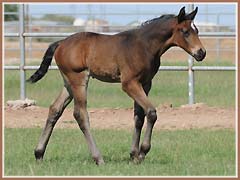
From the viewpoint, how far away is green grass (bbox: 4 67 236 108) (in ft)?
57.8

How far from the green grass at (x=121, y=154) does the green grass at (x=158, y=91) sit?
453 centimetres

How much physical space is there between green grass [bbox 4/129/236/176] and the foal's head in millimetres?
1321

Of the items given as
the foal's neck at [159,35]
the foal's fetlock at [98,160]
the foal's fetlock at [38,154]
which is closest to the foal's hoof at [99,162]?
the foal's fetlock at [98,160]

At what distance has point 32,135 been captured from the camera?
12.2 m

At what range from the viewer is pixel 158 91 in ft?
63.3

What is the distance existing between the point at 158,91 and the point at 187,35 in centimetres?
995

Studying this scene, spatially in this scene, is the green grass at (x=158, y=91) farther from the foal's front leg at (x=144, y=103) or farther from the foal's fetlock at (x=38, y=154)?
the foal's front leg at (x=144, y=103)

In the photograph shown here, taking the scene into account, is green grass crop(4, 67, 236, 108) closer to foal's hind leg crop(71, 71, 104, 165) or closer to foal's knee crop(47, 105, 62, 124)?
foal's knee crop(47, 105, 62, 124)

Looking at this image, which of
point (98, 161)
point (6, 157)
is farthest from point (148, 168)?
point (6, 157)

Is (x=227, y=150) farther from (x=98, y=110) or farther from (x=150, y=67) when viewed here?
(x=98, y=110)

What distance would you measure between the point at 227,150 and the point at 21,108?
6140mm

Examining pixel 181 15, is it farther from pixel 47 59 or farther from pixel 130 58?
pixel 47 59

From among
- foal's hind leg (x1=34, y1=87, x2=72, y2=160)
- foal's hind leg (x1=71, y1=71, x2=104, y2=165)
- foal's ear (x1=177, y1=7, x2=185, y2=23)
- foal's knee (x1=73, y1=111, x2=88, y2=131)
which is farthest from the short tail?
foal's ear (x1=177, y1=7, x2=185, y2=23)

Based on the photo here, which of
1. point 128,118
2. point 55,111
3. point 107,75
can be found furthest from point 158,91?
point 107,75
